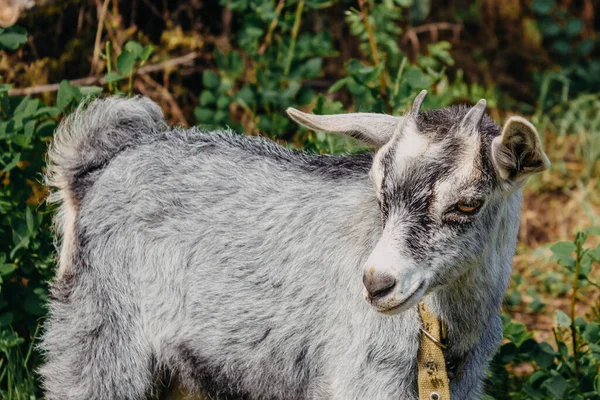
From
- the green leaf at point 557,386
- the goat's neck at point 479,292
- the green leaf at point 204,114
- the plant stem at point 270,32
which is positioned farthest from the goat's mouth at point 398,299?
the plant stem at point 270,32

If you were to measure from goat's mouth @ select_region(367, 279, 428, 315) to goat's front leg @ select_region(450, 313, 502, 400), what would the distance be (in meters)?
0.61

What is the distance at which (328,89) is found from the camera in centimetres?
464

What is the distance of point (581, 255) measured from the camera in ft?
12.5

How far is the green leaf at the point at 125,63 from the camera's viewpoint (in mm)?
4227

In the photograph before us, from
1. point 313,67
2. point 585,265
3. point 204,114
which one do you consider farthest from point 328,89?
point 585,265

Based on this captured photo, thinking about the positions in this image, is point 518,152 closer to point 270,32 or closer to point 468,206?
point 468,206

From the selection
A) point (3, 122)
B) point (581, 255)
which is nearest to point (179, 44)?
point (3, 122)

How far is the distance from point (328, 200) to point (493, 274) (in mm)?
689

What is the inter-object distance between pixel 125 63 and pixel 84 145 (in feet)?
2.05

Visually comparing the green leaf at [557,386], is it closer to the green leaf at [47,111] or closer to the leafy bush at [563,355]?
the leafy bush at [563,355]

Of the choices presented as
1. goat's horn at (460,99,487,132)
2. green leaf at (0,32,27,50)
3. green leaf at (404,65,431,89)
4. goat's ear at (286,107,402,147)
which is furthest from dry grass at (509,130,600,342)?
green leaf at (0,32,27,50)

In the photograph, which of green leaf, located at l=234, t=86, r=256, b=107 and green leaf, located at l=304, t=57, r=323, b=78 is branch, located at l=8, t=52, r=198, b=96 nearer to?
green leaf, located at l=234, t=86, r=256, b=107

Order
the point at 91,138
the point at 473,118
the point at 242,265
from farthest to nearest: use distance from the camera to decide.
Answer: the point at 91,138, the point at 242,265, the point at 473,118

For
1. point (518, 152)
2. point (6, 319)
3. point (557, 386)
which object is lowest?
point (557, 386)
